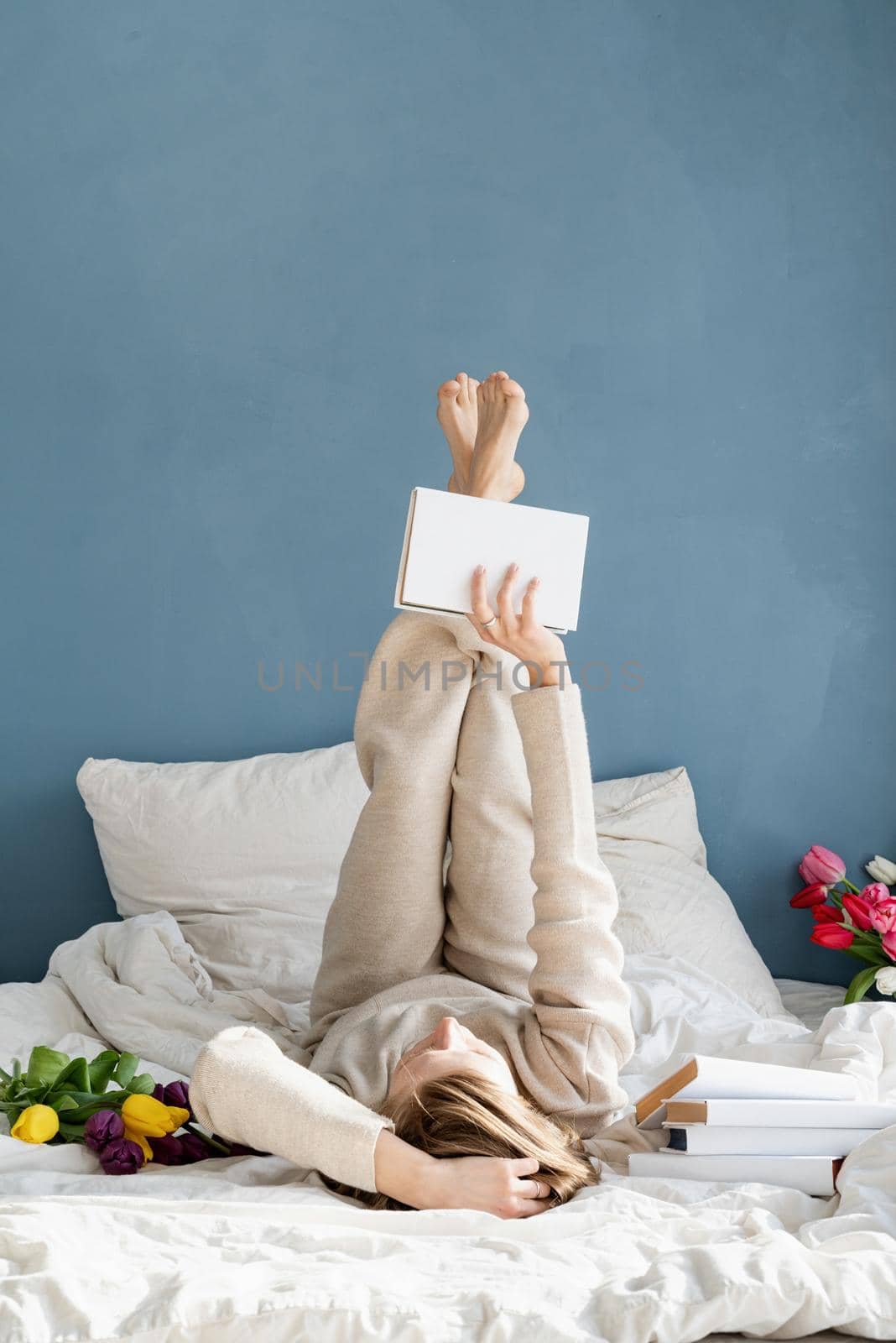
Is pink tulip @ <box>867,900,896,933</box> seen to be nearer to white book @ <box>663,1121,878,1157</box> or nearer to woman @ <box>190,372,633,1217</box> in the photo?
woman @ <box>190,372,633,1217</box>

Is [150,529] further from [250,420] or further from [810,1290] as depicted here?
[810,1290]

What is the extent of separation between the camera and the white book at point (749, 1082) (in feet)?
3.67

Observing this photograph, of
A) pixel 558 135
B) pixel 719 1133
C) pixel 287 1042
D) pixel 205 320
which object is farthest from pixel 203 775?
pixel 558 135

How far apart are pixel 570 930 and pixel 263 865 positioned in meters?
0.89

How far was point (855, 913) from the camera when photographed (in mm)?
2332

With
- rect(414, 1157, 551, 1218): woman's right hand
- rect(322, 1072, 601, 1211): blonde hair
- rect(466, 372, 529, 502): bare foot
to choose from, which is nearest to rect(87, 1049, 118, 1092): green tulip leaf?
rect(322, 1072, 601, 1211): blonde hair

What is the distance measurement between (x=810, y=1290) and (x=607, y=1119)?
572 millimetres

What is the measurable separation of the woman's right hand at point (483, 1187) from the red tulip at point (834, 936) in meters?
→ 1.39

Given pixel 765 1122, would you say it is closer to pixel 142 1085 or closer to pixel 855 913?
pixel 142 1085

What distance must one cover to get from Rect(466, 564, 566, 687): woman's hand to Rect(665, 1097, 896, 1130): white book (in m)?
0.54

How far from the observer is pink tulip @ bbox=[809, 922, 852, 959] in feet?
7.68

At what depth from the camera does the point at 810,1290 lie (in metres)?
0.81

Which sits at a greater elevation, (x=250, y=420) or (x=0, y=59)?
(x=0, y=59)

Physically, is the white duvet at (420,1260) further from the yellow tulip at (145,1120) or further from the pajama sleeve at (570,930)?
the pajama sleeve at (570,930)
